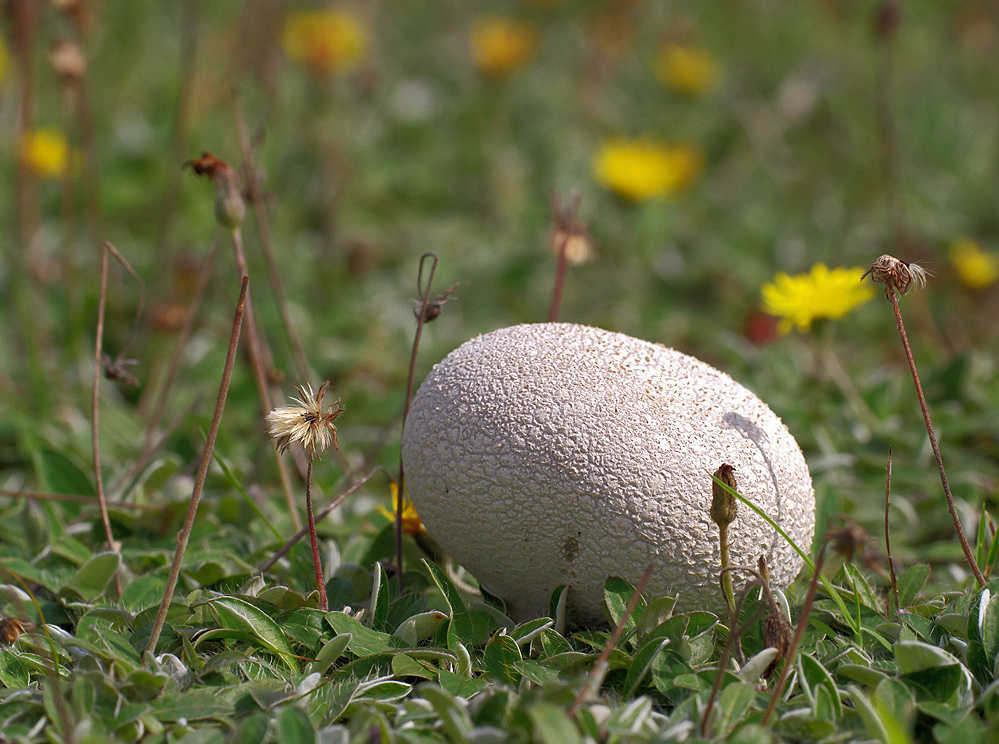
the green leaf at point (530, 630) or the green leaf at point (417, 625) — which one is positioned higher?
the green leaf at point (530, 630)

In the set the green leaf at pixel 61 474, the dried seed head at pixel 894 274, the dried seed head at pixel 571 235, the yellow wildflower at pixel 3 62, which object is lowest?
the green leaf at pixel 61 474

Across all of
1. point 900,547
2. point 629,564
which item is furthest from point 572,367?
point 900,547

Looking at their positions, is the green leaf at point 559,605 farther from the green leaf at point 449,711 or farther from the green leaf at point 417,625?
the green leaf at point 449,711

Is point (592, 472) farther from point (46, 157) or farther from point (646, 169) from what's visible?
Result: point (46, 157)

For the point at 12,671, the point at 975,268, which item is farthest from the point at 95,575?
the point at 975,268

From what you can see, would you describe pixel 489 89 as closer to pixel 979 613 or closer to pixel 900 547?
pixel 900 547

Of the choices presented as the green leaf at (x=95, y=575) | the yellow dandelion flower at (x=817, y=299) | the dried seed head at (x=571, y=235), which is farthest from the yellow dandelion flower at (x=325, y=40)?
the green leaf at (x=95, y=575)

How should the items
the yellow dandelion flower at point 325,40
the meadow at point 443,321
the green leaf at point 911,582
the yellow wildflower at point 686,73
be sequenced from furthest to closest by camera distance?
the yellow wildflower at point 686,73
the yellow dandelion flower at point 325,40
the green leaf at point 911,582
the meadow at point 443,321
